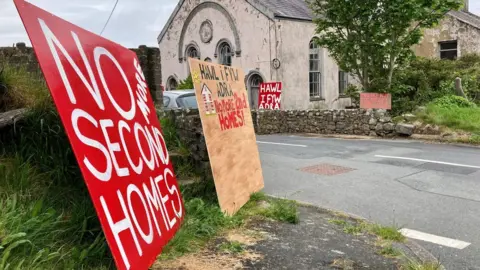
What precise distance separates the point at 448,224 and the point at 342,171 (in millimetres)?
3389

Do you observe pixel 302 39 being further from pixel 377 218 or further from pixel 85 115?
pixel 85 115

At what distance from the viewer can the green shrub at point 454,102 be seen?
613 inches

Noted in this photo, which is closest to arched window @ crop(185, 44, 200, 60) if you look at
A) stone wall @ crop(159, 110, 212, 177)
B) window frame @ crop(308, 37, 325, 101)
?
window frame @ crop(308, 37, 325, 101)

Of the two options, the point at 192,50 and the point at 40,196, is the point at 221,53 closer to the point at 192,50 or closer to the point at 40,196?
the point at 192,50

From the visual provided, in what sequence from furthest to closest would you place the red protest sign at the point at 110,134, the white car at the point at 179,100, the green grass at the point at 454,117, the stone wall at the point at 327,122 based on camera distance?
the stone wall at the point at 327,122
the green grass at the point at 454,117
the white car at the point at 179,100
the red protest sign at the point at 110,134

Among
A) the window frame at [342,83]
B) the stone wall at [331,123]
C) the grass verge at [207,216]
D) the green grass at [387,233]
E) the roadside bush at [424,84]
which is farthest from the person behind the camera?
the window frame at [342,83]

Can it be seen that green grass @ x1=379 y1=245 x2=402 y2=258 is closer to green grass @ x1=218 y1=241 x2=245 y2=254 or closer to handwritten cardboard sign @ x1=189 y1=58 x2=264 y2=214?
green grass @ x1=218 y1=241 x2=245 y2=254

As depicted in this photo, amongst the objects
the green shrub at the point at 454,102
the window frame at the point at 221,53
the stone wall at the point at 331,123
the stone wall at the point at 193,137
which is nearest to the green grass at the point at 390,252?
the stone wall at the point at 193,137

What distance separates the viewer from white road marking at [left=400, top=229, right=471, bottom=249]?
15.2ft

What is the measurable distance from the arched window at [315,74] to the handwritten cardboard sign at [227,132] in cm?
1879

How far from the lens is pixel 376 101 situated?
1580 cm

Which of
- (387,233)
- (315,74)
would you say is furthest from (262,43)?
(387,233)

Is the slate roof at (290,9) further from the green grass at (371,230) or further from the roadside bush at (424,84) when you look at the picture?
the green grass at (371,230)

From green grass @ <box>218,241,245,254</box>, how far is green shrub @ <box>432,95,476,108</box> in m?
13.7
